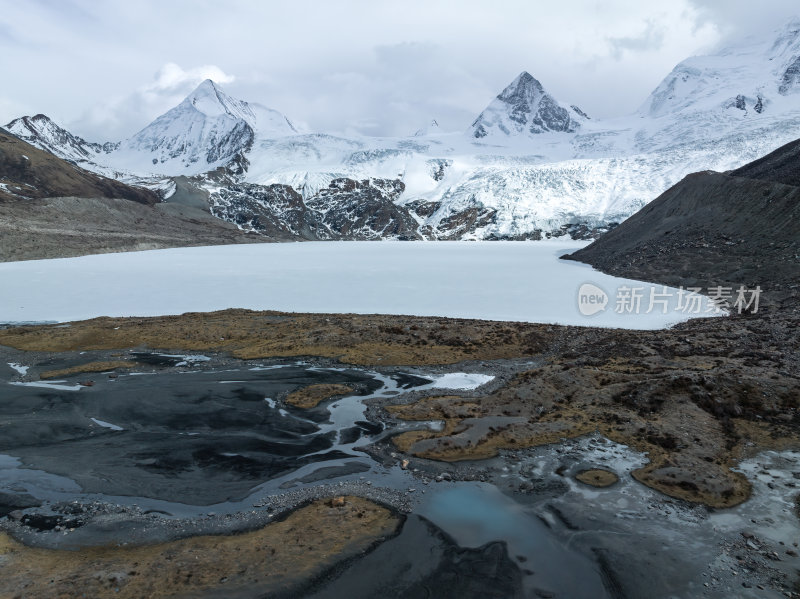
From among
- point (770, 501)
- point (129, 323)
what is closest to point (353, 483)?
point (770, 501)

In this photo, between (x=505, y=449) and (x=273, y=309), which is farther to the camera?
(x=273, y=309)

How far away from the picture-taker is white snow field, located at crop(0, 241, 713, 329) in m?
58.2

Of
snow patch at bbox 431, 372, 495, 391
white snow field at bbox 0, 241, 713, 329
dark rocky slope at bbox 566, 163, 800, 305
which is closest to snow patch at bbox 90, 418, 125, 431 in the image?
snow patch at bbox 431, 372, 495, 391

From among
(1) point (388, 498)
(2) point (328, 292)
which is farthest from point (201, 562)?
(2) point (328, 292)

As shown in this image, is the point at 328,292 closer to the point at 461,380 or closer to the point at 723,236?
the point at 461,380

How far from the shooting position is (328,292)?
2844 inches

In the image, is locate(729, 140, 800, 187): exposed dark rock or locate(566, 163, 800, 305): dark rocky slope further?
locate(729, 140, 800, 187): exposed dark rock

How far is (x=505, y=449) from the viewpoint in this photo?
2311 cm

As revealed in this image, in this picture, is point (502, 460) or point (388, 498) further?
point (502, 460)

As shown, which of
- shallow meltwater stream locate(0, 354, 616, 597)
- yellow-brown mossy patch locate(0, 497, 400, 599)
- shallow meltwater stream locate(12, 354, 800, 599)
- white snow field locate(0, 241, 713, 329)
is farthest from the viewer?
white snow field locate(0, 241, 713, 329)

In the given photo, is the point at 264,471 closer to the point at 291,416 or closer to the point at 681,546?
the point at 291,416

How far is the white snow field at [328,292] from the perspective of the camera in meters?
58.2

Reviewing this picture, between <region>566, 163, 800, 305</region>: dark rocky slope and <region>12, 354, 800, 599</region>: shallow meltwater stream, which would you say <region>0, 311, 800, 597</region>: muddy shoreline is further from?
<region>566, 163, 800, 305</region>: dark rocky slope

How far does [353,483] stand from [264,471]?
419cm
